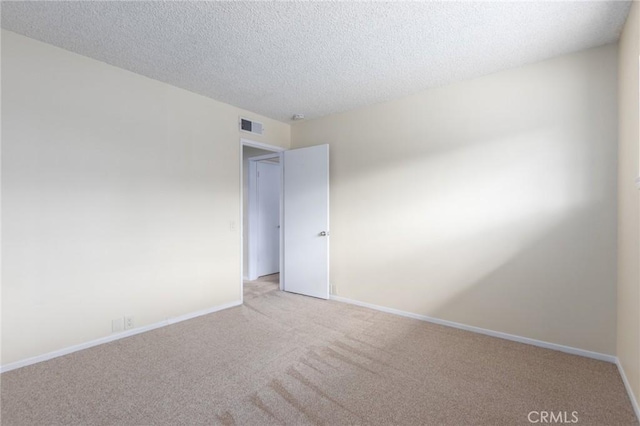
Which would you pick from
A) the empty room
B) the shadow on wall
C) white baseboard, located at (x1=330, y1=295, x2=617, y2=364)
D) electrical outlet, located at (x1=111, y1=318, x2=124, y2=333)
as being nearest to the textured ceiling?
the empty room

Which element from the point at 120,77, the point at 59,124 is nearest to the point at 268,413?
the point at 59,124

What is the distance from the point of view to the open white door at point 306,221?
403 centimetres

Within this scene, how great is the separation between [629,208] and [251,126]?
12.2ft

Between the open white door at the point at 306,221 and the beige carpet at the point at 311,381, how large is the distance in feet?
3.99

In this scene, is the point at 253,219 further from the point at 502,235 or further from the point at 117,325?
the point at 502,235

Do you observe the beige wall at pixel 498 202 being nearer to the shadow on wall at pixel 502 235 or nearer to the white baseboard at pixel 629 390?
the shadow on wall at pixel 502 235

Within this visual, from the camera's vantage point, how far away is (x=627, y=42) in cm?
204

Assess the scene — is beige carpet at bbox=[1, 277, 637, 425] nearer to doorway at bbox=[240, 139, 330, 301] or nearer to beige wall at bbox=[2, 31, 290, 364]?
beige wall at bbox=[2, 31, 290, 364]

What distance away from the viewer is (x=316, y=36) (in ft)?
7.44

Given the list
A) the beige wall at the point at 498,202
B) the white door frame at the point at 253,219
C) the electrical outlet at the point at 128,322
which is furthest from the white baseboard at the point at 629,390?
the white door frame at the point at 253,219

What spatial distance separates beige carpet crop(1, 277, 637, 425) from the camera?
5.72 feet

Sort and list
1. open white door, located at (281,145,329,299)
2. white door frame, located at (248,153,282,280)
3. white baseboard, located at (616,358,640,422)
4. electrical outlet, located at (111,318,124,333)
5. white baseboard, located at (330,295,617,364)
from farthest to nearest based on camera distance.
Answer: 1. white door frame, located at (248,153,282,280)
2. open white door, located at (281,145,329,299)
3. electrical outlet, located at (111,318,124,333)
4. white baseboard, located at (330,295,617,364)
5. white baseboard, located at (616,358,640,422)

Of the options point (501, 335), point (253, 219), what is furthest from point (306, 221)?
point (501, 335)

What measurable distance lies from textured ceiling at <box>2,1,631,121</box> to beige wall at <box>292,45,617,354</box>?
0.35m
